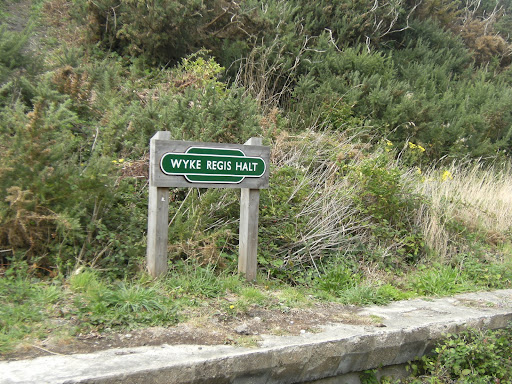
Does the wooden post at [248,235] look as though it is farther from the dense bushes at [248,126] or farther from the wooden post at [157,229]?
the wooden post at [157,229]

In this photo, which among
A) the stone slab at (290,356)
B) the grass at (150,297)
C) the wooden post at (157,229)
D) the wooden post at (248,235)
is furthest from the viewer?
the wooden post at (248,235)

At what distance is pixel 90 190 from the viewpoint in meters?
4.61

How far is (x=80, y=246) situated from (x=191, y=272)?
1.06 m

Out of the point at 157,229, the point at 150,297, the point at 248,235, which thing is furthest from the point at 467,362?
the point at 157,229

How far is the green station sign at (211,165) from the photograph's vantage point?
447 cm

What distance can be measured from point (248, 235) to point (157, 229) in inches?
37.7

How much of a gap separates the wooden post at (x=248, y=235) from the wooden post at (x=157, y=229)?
841mm

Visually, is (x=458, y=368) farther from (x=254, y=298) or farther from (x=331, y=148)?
(x=331, y=148)

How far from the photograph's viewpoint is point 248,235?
195 inches

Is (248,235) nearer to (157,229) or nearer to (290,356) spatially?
(157,229)

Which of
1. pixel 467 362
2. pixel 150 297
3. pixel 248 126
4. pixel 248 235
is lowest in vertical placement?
pixel 467 362

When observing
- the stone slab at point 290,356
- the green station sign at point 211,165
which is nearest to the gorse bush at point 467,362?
the stone slab at point 290,356

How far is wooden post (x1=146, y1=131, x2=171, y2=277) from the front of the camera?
175 inches

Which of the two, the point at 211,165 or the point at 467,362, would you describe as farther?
the point at 211,165
